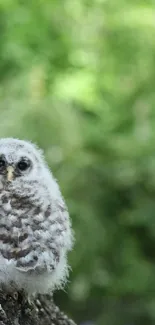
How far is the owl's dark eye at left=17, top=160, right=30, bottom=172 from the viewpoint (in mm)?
3736

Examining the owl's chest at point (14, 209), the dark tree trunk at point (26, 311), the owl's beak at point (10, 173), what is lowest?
the dark tree trunk at point (26, 311)

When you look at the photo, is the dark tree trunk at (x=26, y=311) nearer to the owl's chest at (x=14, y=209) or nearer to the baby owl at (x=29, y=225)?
the baby owl at (x=29, y=225)

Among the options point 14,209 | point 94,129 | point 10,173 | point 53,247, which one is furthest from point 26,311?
point 94,129

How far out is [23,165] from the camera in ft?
12.3

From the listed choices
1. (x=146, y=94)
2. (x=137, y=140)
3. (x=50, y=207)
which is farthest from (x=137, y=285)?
(x=50, y=207)

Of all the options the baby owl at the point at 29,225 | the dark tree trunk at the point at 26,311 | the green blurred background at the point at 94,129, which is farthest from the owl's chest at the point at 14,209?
the green blurred background at the point at 94,129

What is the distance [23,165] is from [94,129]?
2.99m

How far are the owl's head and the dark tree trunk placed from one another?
547mm

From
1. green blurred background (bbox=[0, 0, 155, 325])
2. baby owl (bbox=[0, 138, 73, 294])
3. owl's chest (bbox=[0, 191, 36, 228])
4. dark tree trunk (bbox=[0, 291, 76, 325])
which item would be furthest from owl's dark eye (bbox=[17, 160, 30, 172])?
green blurred background (bbox=[0, 0, 155, 325])

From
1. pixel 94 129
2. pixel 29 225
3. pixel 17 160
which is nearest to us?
pixel 29 225

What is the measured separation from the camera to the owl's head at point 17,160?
366 cm

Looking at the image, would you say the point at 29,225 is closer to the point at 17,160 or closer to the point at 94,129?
the point at 17,160

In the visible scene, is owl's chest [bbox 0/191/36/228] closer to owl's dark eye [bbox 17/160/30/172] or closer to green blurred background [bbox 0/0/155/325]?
owl's dark eye [bbox 17/160/30/172]

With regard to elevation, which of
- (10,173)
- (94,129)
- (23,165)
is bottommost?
(10,173)
